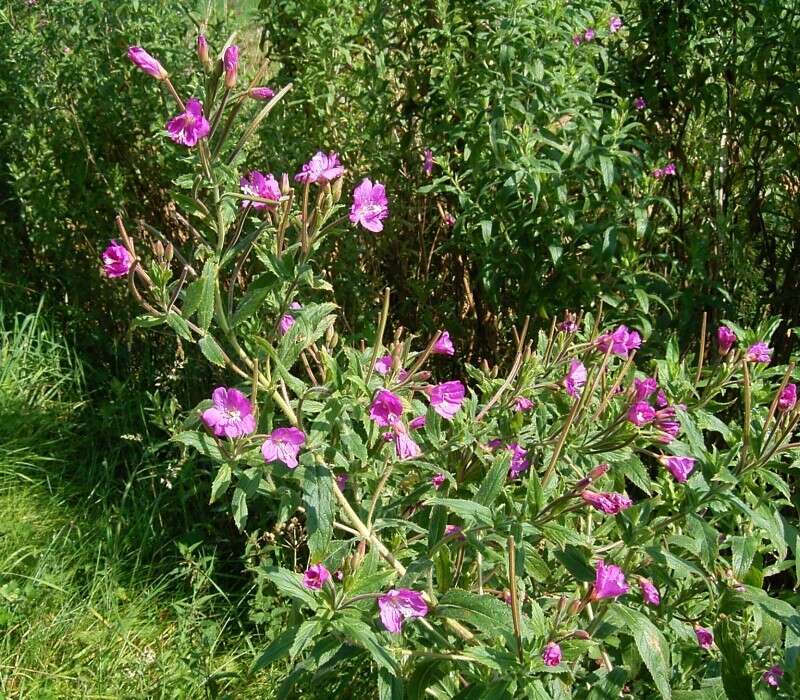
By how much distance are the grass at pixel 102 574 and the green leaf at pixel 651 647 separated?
3.61ft

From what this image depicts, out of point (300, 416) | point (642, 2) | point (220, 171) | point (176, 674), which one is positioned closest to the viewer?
point (220, 171)

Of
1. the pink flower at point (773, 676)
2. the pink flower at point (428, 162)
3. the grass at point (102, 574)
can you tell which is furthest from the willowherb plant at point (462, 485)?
the pink flower at point (428, 162)

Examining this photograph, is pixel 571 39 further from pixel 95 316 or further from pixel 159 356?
pixel 95 316

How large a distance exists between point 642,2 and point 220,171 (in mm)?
1777

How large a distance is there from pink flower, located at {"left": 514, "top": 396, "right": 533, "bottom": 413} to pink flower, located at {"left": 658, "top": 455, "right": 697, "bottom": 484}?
10.4 inches

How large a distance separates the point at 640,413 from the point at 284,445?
0.58m

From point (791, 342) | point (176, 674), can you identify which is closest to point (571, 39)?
point (791, 342)

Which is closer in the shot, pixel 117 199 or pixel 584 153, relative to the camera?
pixel 584 153

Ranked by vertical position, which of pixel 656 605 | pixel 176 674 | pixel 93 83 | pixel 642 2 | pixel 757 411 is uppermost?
pixel 642 2

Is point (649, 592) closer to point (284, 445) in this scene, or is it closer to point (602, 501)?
point (602, 501)

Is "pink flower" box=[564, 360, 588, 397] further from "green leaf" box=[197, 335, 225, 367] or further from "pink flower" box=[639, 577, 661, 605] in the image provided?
"green leaf" box=[197, 335, 225, 367]

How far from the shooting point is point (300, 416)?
163cm

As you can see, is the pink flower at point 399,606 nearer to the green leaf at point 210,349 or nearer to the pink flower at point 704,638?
the green leaf at point 210,349

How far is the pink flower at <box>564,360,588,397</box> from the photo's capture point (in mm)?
1791
